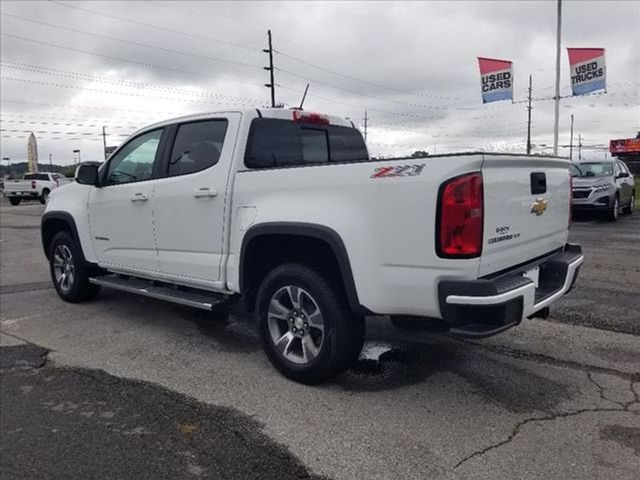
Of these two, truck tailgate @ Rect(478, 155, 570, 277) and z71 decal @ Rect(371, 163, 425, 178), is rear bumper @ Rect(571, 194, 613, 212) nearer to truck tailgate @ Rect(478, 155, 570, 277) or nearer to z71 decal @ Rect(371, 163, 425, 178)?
truck tailgate @ Rect(478, 155, 570, 277)

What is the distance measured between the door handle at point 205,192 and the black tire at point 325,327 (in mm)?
840

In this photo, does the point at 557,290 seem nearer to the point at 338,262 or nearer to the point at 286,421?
the point at 338,262

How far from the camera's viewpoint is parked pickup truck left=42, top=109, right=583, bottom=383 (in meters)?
3.05

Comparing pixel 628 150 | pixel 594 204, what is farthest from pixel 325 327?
pixel 628 150

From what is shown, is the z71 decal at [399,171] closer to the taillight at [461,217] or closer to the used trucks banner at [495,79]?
the taillight at [461,217]

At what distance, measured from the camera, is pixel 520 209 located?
342cm

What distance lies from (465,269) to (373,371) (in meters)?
1.41

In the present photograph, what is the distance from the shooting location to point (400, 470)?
278 centimetres

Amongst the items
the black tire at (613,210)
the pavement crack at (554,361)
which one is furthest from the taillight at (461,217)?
the black tire at (613,210)

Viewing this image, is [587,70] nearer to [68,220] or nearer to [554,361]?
[554,361]

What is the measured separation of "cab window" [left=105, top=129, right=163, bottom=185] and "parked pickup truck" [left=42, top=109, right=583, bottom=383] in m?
0.02

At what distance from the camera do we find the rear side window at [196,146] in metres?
4.48

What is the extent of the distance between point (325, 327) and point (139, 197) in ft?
7.96

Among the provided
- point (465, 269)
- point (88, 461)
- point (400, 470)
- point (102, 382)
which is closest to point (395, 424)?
point (400, 470)
